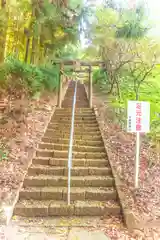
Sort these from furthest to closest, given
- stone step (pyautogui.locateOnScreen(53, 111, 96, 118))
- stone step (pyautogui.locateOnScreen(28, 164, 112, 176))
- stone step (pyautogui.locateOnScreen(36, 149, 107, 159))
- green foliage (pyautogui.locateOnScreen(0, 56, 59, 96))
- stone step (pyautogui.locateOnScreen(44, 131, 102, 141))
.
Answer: stone step (pyautogui.locateOnScreen(53, 111, 96, 118)), stone step (pyautogui.locateOnScreen(44, 131, 102, 141)), green foliage (pyautogui.locateOnScreen(0, 56, 59, 96)), stone step (pyautogui.locateOnScreen(36, 149, 107, 159)), stone step (pyautogui.locateOnScreen(28, 164, 112, 176))

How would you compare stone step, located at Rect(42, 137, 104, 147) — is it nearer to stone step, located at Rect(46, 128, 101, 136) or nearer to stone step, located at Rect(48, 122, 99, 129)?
stone step, located at Rect(46, 128, 101, 136)

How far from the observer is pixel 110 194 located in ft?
16.1

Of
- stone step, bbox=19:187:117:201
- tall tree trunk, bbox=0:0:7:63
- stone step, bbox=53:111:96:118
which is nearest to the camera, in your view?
stone step, bbox=19:187:117:201

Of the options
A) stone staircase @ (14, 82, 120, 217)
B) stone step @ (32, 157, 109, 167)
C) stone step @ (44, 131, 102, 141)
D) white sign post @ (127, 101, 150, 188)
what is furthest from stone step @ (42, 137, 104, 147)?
white sign post @ (127, 101, 150, 188)

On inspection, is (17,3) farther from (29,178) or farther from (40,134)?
(29,178)

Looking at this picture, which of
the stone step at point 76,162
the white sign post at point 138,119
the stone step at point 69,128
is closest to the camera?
the white sign post at point 138,119

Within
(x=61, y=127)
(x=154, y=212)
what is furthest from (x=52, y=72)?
(x=154, y=212)

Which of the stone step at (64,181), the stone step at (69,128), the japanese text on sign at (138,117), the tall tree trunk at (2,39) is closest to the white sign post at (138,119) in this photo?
the japanese text on sign at (138,117)

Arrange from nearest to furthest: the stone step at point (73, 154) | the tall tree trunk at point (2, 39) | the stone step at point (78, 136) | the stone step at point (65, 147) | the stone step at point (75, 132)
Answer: the stone step at point (73, 154)
the stone step at point (65, 147)
the stone step at point (78, 136)
the stone step at point (75, 132)
the tall tree trunk at point (2, 39)

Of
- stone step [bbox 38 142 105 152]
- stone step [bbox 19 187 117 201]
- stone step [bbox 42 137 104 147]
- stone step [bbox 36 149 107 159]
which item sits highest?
stone step [bbox 42 137 104 147]

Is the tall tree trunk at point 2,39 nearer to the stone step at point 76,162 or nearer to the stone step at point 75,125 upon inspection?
the stone step at point 75,125

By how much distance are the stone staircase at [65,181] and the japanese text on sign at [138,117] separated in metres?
1.15

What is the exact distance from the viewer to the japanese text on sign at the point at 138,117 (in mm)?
5066

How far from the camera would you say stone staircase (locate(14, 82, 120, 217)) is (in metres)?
4.54
